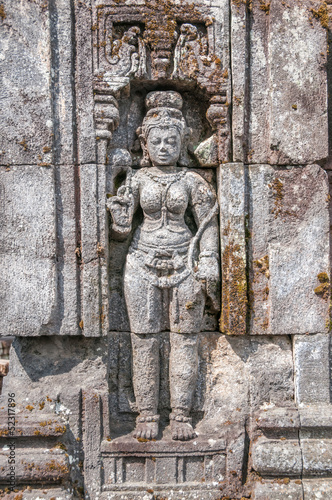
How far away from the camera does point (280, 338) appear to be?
4008 millimetres

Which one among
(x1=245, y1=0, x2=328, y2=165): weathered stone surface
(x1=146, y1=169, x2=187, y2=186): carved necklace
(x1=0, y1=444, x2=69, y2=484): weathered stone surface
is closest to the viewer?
(x1=0, y1=444, x2=69, y2=484): weathered stone surface

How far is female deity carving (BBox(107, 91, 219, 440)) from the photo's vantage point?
12.9ft

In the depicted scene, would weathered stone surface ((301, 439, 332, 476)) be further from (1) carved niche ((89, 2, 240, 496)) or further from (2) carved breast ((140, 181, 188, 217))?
(2) carved breast ((140, 181, 188, 217))

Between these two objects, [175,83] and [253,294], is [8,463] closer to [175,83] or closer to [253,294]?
[253,294]

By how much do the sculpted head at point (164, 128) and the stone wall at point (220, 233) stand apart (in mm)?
171

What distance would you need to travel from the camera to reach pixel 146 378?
12.9 ft

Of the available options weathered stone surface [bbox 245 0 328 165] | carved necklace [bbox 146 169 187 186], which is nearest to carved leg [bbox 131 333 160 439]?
carved necklace [bbox 146 169 187 186]

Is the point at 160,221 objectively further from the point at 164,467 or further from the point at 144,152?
the point at 164,467

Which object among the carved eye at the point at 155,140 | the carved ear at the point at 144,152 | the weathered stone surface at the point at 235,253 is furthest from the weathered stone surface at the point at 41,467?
the carved eye at the point at 155,140

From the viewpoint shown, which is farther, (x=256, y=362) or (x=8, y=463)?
(x=256, y=362)

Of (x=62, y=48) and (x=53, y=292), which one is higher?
(x=62, y=48)

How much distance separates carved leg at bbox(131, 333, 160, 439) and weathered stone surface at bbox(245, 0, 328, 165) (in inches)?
70.2

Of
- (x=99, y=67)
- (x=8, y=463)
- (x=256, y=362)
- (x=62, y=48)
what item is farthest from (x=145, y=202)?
(x=8, y=463)

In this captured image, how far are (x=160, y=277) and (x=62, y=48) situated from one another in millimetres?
2091
